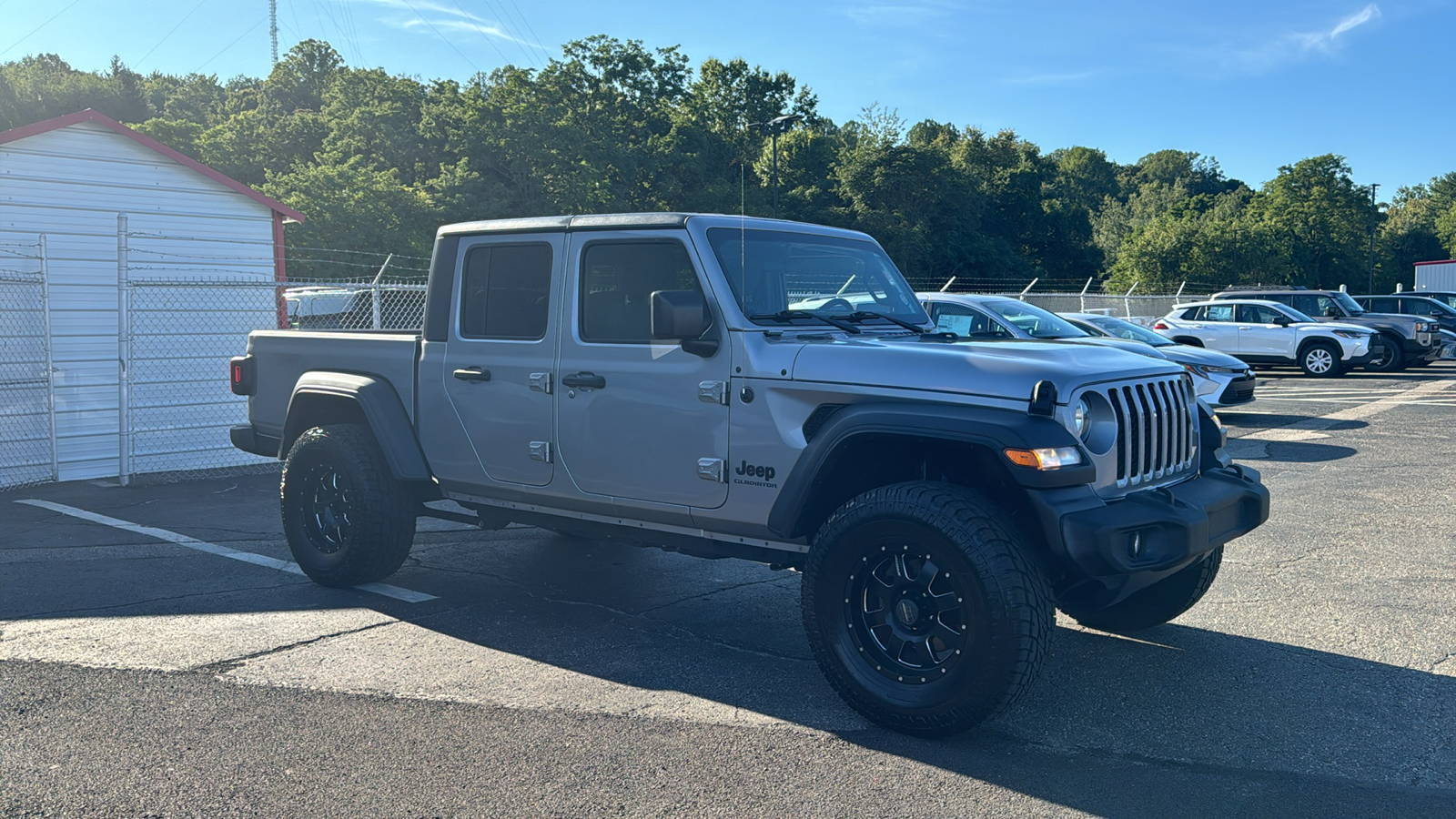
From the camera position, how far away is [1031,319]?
12289 mm

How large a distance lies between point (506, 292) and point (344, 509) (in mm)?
1569

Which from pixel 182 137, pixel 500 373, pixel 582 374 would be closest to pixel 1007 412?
pixel 582 374

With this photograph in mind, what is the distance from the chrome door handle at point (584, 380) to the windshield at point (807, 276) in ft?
2.48

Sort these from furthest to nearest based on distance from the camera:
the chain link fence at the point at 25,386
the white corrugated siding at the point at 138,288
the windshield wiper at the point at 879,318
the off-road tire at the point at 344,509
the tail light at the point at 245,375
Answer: the white corrugated siding at the point at 138,288
the chain link fence at the point at 25,386
the tail light at the point at 245,375
the off-road tire at the point at 344,509
the windshield wiper at the point at 879,318

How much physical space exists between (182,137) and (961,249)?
4469cm

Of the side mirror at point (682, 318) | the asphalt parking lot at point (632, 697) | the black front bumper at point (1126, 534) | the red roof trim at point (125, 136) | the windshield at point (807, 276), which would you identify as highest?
the red roof trim at point (125, 136)

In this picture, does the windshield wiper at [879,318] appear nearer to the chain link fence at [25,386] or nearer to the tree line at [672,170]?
the chain link fence at [25,386]

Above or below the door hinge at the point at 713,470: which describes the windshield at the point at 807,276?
above

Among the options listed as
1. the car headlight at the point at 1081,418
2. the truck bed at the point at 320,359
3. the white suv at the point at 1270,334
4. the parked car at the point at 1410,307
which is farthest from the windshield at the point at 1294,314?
the car headlight at the point at 1081,418

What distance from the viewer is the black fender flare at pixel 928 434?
12.7 ft

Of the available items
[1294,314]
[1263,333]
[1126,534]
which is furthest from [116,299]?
[1294,314]

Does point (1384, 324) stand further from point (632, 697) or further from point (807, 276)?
point (632, 697)

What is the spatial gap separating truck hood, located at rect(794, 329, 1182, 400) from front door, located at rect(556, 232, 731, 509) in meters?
0.51

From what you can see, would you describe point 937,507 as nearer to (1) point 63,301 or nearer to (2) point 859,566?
(2) point 859,566
